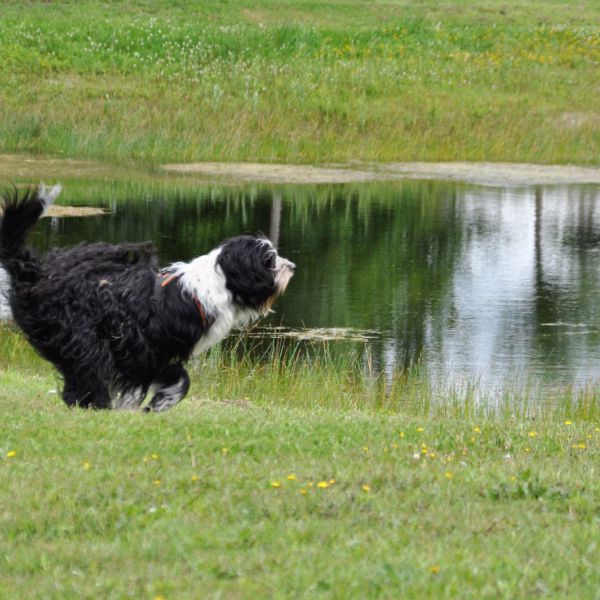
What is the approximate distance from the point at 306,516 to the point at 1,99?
994 inches

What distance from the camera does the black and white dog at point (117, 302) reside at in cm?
855

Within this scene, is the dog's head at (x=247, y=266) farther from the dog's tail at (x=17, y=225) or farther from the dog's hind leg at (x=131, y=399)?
the dog's tail at (x=17, y=225)

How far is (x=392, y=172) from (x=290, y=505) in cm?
2170

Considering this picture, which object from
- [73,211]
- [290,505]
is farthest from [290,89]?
[290,505]

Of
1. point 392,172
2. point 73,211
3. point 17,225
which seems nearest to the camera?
point 17,225

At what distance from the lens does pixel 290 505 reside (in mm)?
6070

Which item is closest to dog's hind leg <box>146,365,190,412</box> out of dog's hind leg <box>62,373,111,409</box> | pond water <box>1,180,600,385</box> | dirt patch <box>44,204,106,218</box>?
dog's hind leg <box>62,373,111,409</box>

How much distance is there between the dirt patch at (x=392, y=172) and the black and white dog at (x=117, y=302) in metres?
17.0

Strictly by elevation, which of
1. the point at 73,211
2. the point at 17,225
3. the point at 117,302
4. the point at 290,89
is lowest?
the point at 73,211

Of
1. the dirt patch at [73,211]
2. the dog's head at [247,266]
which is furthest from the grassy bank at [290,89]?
the dog's head at [247,266]

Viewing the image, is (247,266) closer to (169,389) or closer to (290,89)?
(169,389)

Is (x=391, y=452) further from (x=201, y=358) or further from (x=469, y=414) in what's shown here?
(x=201, y=358)

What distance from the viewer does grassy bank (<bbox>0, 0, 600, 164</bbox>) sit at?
93.4 ft

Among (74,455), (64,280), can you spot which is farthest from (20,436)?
(64,280)
